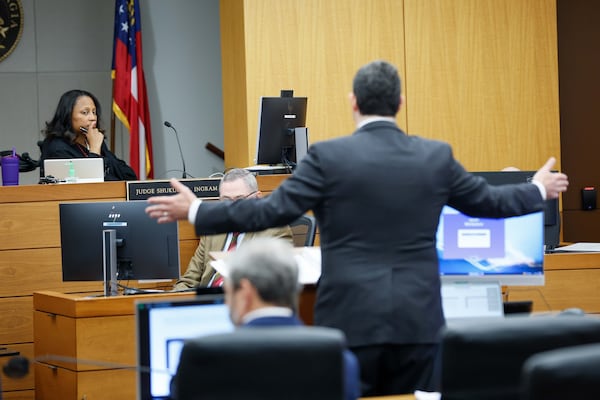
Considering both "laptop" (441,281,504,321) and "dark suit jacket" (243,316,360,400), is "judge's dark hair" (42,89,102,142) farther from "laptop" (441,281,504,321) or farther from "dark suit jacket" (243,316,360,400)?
"dark suit jacket" (243,316,360,400)

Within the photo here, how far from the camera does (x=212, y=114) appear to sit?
9.74 m

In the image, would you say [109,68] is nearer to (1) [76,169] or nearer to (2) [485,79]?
(1) [76,169]

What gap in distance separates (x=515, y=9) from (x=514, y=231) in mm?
5024

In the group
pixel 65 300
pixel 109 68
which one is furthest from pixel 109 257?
pixel 109 68

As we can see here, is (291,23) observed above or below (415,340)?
above

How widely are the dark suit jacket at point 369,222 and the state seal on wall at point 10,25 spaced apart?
6.76 meters

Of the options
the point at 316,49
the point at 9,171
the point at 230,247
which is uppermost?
the point at 316,49

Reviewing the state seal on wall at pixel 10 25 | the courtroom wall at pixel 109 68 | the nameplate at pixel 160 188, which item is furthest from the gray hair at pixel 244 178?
the state seal on wall at pixel 10 25

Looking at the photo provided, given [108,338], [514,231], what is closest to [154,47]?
[108,338]

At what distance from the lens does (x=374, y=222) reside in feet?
10.4

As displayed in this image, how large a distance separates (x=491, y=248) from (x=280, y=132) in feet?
9.80

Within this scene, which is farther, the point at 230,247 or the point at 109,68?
the point at 109,68

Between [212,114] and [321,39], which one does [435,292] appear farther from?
[212,114]

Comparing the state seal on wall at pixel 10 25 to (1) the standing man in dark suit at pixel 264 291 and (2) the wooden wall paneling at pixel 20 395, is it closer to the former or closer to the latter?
(2) the wooden wall paneling at pixel 20 395
